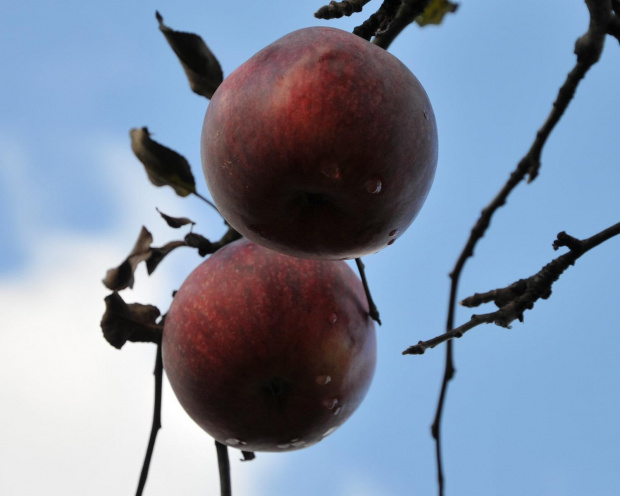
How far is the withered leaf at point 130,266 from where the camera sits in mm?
1353

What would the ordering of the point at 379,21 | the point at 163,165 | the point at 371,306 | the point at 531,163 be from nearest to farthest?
the point at 531,163 → the point at 379,21 → the point at 371,306 → the point at 163,165

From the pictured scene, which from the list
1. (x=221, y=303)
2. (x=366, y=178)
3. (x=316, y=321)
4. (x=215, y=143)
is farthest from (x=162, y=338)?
(x=366, y=178)

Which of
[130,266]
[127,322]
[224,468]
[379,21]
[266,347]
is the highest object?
[379,21]

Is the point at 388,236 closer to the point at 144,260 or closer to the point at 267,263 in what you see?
the point at 267,263

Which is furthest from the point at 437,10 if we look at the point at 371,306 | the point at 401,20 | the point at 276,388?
the point at 276,388

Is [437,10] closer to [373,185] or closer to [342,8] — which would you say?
[342,8]

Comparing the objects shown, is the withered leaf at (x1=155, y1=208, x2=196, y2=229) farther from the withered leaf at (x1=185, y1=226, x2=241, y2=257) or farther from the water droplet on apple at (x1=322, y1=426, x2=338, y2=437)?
the water droplet on apple at (x1=322, y1=426, x2=338, y2=437)

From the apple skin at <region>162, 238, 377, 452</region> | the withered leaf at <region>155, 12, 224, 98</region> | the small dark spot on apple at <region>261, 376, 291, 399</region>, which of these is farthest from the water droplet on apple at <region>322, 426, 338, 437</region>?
the withered leaf at <region>155, 12, 224, 98</region>

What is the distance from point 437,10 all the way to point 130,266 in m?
0.77

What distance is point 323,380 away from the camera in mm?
1146

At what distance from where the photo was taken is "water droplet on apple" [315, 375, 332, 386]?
3.75 ft

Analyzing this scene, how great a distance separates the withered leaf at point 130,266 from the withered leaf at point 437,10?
0.71 metres

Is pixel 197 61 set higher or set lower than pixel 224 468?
higher

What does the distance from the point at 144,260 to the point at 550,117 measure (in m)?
0.89
